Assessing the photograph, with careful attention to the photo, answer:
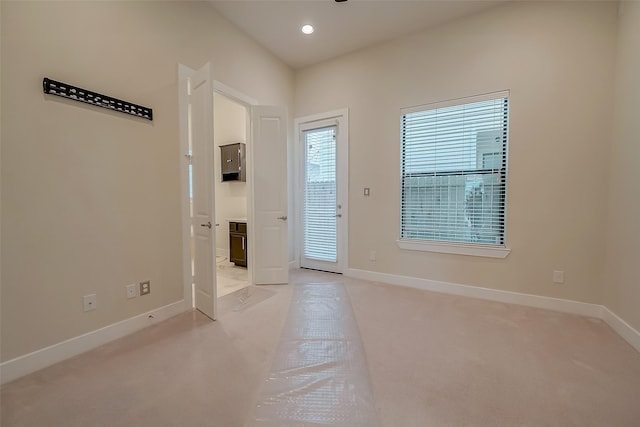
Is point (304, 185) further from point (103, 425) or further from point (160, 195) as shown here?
point (103, 425)

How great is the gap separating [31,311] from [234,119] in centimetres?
399

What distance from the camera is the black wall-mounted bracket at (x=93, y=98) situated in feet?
5.90

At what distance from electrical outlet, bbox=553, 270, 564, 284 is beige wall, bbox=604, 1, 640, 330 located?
0.31 meters

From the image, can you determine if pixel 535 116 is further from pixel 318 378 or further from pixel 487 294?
pixel 318 378

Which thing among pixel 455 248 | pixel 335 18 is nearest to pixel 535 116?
pixel 455 248

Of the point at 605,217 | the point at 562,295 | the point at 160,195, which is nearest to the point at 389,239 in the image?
the point at 562,295

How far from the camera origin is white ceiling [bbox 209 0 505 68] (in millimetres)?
2836

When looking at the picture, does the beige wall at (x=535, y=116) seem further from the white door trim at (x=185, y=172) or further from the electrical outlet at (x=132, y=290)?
the electrical outlet at (x=132, y=290)

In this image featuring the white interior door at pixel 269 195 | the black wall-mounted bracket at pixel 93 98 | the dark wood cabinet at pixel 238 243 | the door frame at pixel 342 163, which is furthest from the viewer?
the dark wood cabinet at pixel 238 243

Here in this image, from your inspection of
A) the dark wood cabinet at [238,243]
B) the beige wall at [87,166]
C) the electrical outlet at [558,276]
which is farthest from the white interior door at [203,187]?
the electrical outlet at [558,276]

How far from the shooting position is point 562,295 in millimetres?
2684

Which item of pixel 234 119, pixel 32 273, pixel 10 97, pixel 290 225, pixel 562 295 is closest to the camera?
pixel 10 97

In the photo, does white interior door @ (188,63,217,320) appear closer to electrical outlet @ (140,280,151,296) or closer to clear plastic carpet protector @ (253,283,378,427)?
electrical outlet @ (140,280,151,296)

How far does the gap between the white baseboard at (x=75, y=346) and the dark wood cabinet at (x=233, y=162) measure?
8.92 feet
